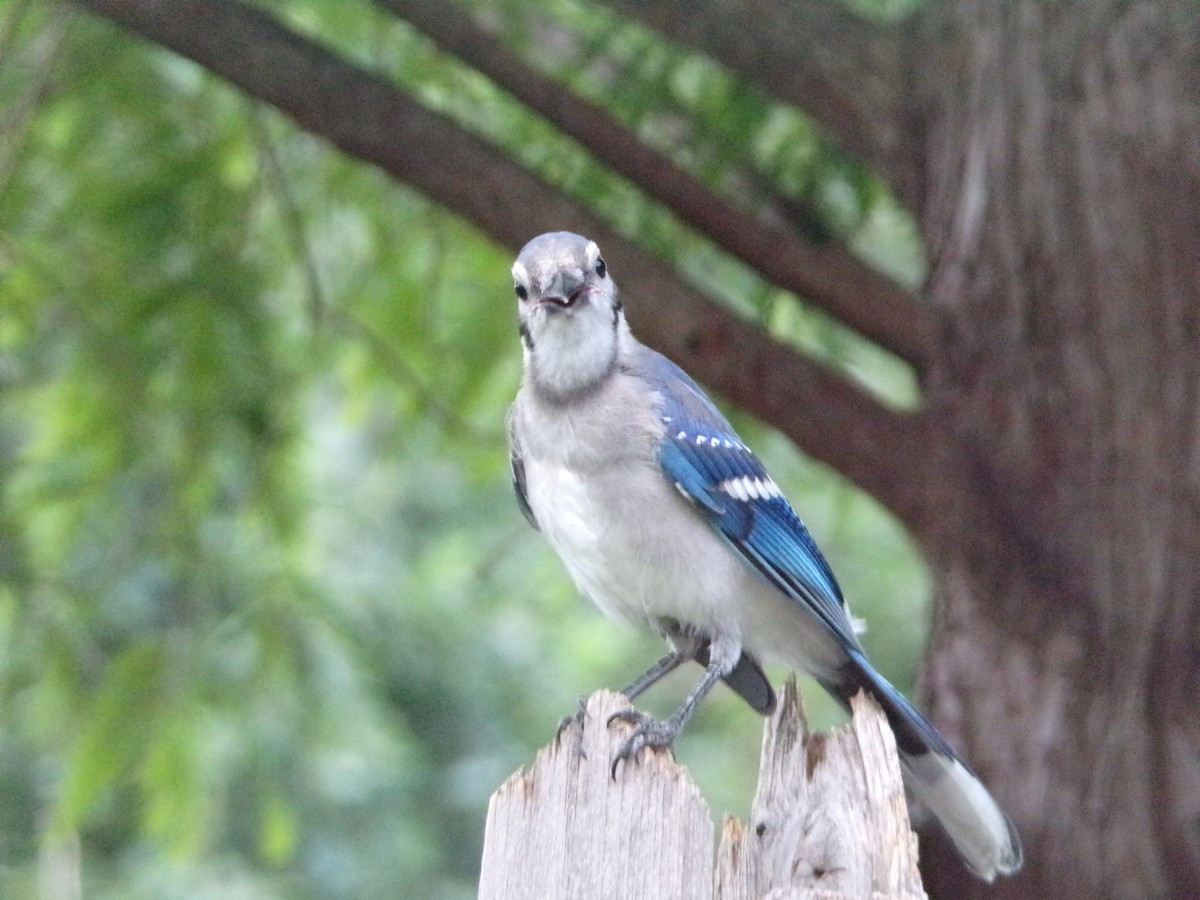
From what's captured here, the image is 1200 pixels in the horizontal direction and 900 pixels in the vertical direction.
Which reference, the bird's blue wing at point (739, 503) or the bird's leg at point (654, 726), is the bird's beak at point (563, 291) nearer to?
the bird's blue wing at point (739, 503)

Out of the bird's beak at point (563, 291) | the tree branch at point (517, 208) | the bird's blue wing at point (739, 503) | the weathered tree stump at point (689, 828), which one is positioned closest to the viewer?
the weathered tree stump at point (689, 828)

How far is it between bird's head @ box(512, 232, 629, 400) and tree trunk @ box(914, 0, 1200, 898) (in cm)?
80

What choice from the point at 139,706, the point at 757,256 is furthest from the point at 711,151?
the point at 139,706

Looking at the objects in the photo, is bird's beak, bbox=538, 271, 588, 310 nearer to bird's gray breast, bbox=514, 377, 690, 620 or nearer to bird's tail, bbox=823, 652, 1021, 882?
bird's gray breast, bbox=514, 377, 690, 620

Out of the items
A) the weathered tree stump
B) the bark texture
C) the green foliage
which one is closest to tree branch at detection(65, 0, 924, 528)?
the bark texture

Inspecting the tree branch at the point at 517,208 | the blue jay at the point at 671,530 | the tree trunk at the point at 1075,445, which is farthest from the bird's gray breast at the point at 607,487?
the tree trunk at the point at 1075,445

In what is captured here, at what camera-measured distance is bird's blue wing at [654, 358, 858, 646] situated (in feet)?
7.96

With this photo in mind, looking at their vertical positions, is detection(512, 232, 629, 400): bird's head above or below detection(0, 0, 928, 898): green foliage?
below

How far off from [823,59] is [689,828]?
1757 mm

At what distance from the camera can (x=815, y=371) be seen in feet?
Result: 9.53

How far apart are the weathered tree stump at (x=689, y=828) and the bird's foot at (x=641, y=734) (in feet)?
0.06

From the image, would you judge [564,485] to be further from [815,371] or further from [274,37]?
[274,37]

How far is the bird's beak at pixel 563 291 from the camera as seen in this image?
2211 millimetres

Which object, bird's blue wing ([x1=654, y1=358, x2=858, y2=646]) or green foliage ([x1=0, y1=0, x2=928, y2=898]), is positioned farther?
green foliage ([x1=0, y1=0, x2=928, y2=898])
